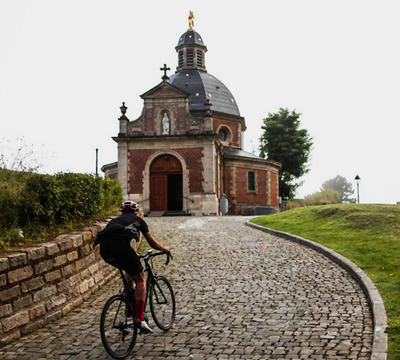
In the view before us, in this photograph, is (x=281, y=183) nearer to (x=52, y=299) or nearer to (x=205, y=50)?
(x=205, y=50)

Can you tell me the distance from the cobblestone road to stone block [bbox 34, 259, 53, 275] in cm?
87

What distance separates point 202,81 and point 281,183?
14.3m

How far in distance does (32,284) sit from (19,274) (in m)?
0.40

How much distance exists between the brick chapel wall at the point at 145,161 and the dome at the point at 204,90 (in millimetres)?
10568

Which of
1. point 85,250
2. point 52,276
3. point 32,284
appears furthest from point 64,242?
point 32,284

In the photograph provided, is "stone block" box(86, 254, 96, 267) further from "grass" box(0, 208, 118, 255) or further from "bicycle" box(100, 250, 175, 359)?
"bicycle" box(100, 250, 175, 359)

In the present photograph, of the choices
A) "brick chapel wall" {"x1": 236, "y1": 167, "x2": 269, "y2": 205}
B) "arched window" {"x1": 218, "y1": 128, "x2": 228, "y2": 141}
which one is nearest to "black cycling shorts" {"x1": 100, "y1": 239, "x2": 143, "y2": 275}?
"brick chapel wall" {"x1": 236, "y1": 167, "x2": 269, "y2": 205}

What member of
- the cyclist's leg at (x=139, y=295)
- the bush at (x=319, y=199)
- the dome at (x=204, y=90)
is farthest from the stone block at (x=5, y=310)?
the dome at (x=204, y=90)

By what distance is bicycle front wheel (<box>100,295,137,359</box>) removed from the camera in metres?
6.18

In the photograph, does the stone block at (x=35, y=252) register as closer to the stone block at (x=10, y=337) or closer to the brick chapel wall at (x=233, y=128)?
the stone block at (x=10, y=337)

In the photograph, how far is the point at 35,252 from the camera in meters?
7.71

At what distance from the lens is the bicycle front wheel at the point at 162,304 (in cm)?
732

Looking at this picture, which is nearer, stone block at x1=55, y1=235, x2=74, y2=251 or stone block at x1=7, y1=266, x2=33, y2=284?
stone block at x1=7, y1=266, x2=33, y2=284

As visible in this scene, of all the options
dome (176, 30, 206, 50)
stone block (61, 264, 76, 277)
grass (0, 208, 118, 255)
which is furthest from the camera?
dome (176, 30, 206, 50)
